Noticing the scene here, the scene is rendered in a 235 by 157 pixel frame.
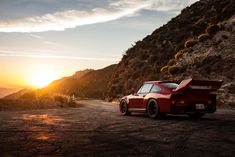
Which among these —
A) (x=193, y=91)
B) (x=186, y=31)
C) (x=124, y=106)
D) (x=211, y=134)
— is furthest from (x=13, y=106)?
(x=186, y=31)

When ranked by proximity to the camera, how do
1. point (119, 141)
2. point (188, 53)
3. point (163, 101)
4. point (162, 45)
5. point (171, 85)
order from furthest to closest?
point (162, 45), point (188, 53), point (171, 85), point (163, 101), point (119, 141)

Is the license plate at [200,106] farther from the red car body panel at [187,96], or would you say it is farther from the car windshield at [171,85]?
the car windshield at [171,85]

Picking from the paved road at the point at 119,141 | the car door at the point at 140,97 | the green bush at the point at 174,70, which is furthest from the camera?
the green bush at the point at 174,70

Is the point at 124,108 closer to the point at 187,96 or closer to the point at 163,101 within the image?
the point at 163,101

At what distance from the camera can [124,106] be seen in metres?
Result: 16.7

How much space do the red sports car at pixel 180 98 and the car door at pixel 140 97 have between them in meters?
0.08

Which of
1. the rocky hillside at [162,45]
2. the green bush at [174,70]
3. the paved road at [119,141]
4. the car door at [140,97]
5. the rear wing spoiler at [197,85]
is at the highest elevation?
the rocky hillside at [162,45]

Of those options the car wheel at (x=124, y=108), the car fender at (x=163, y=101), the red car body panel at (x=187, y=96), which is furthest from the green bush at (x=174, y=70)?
the car fender at (x=163, y=101)

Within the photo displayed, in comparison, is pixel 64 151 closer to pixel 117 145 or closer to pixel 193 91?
pixel 117 145

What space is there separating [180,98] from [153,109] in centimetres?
137

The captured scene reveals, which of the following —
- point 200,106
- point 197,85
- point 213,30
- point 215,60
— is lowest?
point 200,106

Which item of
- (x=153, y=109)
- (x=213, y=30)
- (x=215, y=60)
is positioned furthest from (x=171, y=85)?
(x=213, y=30)

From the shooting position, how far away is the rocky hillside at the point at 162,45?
146ft

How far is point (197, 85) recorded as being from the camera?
13547 millimetres
